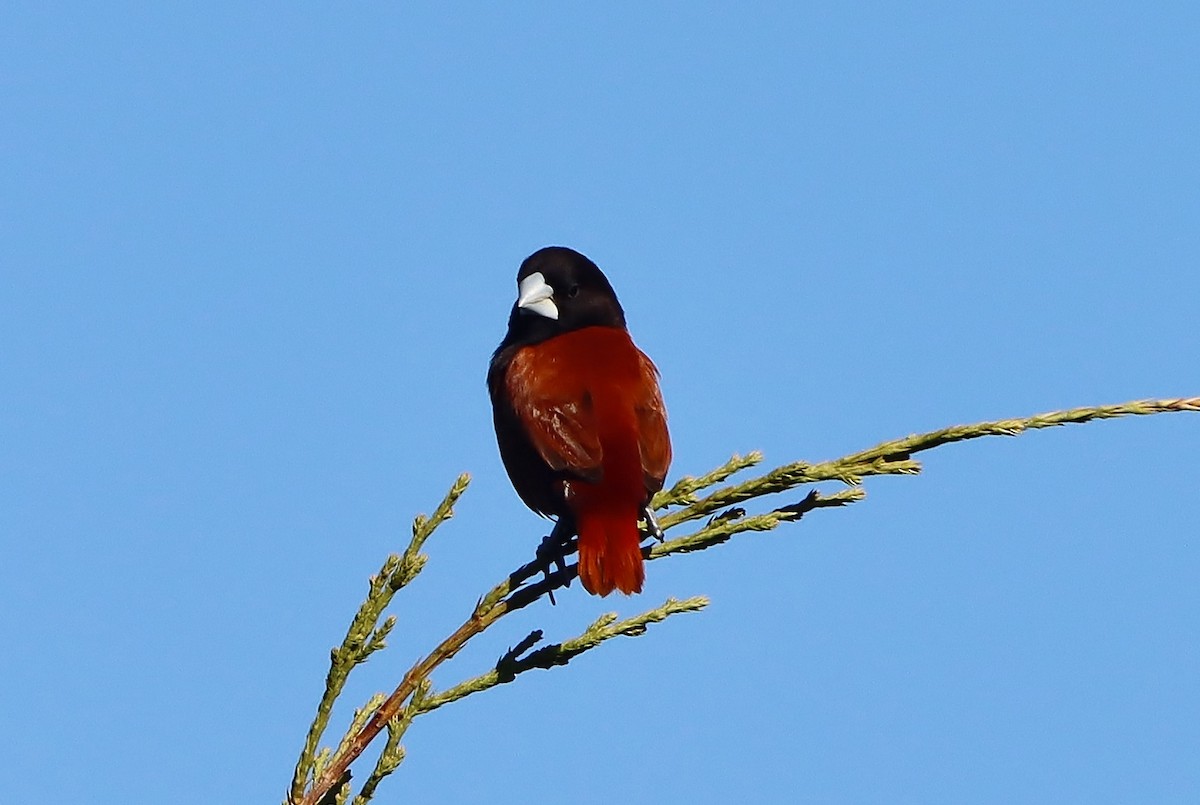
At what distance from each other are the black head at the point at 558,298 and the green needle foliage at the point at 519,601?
246cm

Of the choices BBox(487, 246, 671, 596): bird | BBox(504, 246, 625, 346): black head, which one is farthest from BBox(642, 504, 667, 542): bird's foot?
BBox(504, 246, 625, 346): black head

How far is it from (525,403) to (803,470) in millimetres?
2111

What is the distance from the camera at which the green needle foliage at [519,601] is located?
2.98m

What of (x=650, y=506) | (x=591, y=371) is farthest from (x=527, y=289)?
(x=650, y=506)

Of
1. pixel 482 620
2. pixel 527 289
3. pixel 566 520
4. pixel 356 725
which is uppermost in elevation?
pixel 527 289

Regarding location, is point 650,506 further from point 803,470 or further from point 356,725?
point 356,725

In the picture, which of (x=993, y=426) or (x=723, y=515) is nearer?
(x=993, y=426)

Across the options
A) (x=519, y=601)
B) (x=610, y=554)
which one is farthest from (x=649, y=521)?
(x=519, y=601)

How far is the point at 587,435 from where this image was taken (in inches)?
217

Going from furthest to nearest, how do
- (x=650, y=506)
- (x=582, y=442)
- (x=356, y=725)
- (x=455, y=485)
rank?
(x=582, y=442) < (x=650, y=506) < (x=455, y=485) < (x=356, y=725)

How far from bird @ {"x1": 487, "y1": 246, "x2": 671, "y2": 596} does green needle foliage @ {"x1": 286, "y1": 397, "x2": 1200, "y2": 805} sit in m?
0.65

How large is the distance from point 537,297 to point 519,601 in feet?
10.8

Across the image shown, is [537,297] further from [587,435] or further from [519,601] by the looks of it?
[519,601]

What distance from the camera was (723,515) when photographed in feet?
13.3
